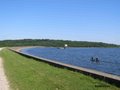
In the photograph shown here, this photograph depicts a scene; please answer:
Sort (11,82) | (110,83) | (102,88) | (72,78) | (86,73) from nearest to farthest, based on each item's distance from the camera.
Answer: (102,88) → (110,83) → (11,82) → (72,78) → (86,73)

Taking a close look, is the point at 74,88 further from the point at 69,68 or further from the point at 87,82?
the point at 69,68

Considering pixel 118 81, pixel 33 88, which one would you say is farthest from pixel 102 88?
Result: pixel 33 88

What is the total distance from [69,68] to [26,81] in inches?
298

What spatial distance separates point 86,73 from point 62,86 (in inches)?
205

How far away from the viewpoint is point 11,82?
17.7 meters

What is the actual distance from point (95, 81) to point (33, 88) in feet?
11.0

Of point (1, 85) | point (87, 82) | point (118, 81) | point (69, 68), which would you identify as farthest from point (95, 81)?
point (69, 68)

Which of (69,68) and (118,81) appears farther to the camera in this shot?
(69,68)

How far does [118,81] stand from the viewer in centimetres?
1548

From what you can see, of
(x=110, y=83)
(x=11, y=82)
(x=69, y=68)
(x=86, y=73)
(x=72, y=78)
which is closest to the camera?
(x=110, y=83)

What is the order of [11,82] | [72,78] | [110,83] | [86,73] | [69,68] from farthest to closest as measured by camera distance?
[69,68]
[86,73]
[72,78]
[11,82]
[110,83]

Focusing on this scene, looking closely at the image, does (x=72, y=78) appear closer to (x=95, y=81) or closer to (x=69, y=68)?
(x=95, y=81)

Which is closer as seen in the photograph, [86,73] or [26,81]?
[26,81]

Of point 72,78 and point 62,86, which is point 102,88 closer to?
point 62,86
